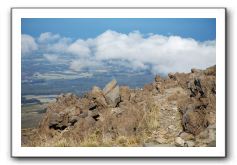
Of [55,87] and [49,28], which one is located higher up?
[49,28]

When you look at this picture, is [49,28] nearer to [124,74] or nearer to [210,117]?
[124,74]

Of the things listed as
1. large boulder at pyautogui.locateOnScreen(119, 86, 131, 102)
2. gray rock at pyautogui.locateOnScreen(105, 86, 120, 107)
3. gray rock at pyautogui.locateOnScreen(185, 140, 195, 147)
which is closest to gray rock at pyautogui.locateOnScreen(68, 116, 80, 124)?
gray rock at pyautogui.locateOnScreen(105, 86, 120, 107)

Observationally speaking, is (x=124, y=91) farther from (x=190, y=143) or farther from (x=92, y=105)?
(x=190, y=143)

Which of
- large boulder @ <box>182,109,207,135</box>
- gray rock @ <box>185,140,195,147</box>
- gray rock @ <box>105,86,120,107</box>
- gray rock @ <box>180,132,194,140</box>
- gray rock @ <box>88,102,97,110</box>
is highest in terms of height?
gray rock @ <box>105,86,120,107</box>

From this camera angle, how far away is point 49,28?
356 inches

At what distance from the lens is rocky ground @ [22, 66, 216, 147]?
904 centimetres

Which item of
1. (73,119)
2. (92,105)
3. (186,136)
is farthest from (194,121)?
(73,119)

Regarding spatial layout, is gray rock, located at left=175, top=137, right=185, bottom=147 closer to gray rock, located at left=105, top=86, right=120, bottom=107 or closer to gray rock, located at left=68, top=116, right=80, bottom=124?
gray rock, located at left=105, top=86, right=120, bottom=107

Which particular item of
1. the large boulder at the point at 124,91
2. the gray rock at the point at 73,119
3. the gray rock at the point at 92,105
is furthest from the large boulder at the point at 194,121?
the gray rock at the point at 73,119

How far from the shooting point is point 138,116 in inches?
362

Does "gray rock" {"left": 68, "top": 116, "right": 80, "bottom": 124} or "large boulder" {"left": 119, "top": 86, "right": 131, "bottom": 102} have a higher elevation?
"large boulder" {"left": 119, "top": 86, "right": 131, "bottom": 102}

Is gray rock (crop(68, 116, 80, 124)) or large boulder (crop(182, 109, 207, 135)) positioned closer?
large boulder (crop(182, 109, 207, 135))
